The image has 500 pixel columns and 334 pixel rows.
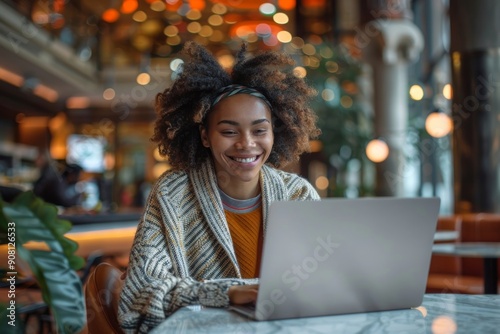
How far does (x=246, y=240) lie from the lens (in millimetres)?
2084

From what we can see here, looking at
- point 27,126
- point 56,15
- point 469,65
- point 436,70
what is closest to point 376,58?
point 436,70

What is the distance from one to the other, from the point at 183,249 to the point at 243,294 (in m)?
→ 0.37

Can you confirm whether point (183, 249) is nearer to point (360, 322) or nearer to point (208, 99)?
point (208, 99)

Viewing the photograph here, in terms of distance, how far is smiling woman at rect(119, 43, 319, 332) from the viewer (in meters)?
1.78

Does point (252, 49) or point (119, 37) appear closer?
point (252, 49)

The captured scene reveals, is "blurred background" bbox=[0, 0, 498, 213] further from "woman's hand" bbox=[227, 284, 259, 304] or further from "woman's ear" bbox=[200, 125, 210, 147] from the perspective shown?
"woman's hand" bbox=[227, 284, 259, 304]

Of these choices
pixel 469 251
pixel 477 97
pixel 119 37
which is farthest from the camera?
pixel 119 37

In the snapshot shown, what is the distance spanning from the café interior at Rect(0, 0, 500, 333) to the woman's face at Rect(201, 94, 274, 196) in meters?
0.30

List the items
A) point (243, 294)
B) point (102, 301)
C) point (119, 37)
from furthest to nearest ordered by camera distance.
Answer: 1. point (119, 37)
2. point (102, 301)
3. point (243, 294)

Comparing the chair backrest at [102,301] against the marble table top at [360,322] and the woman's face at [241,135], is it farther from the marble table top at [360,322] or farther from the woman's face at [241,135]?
the woman's face at [241,135]

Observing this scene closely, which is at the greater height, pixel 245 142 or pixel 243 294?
pixel 245 142

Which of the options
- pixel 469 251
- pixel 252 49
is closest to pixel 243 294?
pixel 469 251

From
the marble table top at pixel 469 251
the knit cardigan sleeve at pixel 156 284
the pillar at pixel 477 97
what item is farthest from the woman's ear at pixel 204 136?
the pillar at pixel 477 97

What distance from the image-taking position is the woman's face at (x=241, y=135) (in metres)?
2.03
